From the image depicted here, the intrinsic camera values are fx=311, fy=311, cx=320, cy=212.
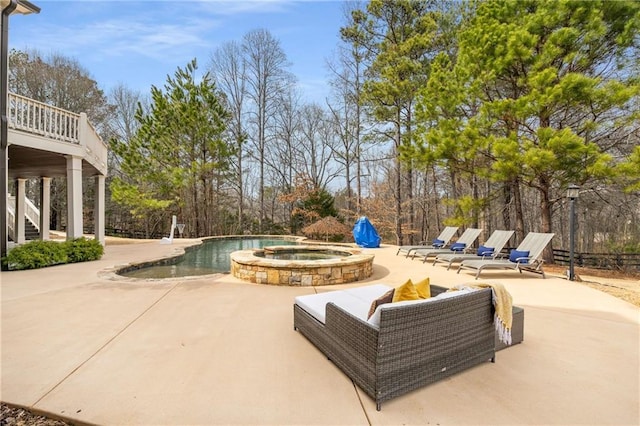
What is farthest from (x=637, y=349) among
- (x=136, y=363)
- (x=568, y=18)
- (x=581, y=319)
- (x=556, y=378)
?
(x=568, y=18)

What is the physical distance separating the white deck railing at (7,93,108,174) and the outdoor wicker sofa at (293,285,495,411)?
27.8 feet

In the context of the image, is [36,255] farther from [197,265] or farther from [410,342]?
[410,342]

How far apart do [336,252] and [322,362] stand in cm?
662

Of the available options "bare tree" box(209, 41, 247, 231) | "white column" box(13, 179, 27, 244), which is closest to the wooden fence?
"bare tree" box(209, 41, 247, 231)

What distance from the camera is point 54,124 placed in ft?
25.1

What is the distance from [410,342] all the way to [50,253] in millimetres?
8695

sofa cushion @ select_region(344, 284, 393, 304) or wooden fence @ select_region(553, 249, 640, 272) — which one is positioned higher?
sofa cushion @ select_region(344, 284, 393, 304)

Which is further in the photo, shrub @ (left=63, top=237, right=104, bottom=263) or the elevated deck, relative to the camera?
shrub @ (left=63, top=237, right=104, bottom=263)

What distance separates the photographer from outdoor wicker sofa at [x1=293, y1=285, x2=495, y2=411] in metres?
2.10

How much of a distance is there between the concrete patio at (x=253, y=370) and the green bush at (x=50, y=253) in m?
2.79

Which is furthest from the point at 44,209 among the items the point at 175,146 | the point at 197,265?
the point at 197,265

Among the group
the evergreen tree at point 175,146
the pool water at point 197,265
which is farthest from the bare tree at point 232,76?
the pool water at point 197,265

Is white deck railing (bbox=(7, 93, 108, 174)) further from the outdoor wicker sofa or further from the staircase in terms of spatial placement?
the outdoor wicker sofa

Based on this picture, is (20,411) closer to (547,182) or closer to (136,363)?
(136,363)
